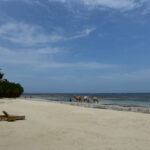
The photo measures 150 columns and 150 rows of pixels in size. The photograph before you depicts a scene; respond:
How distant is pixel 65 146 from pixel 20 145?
1.50 metres

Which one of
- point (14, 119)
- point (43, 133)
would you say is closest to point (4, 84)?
point (14, 119)

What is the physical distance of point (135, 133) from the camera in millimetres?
7523

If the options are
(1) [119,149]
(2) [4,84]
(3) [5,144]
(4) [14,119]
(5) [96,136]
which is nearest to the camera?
(1) [119,149]

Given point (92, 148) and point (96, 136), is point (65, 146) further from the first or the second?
point (96, 136)

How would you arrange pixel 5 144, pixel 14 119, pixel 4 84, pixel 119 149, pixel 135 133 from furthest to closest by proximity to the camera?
1. pixel 4 84
2. pixel 14 119
3. pixel 135 133
4. pixel 5 144
5. pixel 119 149

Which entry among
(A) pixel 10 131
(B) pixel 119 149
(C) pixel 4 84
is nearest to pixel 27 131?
(A) pixel 10 131

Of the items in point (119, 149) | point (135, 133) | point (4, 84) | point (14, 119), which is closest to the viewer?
point (119, 149)

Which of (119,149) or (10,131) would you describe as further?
(10,131)

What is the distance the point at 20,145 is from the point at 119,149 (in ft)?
10.6

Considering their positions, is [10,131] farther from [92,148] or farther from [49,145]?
[92,148]

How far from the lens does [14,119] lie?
984cm

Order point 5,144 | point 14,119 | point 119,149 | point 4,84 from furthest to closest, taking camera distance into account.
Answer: point 4,84, point 14,119, point 5,144, point 119,149

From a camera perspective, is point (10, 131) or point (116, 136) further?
point (10, 131)

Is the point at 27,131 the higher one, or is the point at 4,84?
the point at 4,84
